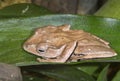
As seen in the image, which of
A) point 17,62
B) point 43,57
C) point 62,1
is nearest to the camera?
point 17,62

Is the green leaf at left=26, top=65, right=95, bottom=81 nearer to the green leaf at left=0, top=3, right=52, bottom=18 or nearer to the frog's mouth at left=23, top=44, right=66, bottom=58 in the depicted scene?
the frog's mouth at left=23, top=44, right=66, bottom=58

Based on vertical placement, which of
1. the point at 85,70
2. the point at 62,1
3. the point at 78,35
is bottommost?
the point at 62,1

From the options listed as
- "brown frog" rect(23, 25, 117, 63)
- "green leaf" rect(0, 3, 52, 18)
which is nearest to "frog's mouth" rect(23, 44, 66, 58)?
"brown frog" rect(23, 25, 117, 63)

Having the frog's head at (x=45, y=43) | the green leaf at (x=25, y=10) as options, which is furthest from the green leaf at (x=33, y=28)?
the green leaf at (x=25, y=10)

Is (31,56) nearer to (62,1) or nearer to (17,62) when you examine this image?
(17,62)

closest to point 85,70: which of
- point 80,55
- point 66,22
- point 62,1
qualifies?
point 80,55

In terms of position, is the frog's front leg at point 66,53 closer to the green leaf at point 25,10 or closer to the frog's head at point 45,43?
the frog's head at point 45,43
